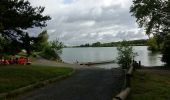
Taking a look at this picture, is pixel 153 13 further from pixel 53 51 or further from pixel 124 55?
pixel 53 51

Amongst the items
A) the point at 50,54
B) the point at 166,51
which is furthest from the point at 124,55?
the point at 50,54

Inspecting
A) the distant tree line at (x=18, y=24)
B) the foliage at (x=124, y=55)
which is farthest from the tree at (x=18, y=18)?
the foliage at (x=124, y=55)

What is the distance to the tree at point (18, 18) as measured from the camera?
27281 mm

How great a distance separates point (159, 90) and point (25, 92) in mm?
7362

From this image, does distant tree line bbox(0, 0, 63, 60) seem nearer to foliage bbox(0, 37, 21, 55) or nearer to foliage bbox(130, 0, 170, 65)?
foliage bbox(0, 37, 21, 55)

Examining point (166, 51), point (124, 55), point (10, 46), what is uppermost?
point (10, 46)

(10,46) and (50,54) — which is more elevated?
(10,46)

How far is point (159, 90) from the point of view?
21.1 m

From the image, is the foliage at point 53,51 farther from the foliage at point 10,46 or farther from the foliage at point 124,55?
the foliage at point 10,46

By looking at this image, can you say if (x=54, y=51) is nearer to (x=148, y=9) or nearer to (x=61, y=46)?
(x=61, y=46)

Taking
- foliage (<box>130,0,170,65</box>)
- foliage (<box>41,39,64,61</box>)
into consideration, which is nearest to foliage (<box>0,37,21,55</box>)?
foliage (<box>130,0,170,65</box>)

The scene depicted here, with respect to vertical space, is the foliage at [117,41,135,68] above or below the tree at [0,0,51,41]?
below

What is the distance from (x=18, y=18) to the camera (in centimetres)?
2747

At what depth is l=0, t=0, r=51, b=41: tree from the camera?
27281 millimetres
